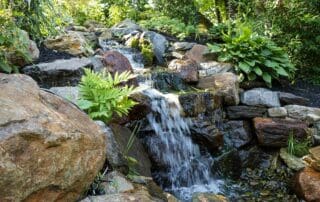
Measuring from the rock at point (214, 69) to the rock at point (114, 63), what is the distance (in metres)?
1.56

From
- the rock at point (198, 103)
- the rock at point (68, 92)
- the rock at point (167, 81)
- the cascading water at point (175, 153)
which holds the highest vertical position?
the rock at point (68, 92)

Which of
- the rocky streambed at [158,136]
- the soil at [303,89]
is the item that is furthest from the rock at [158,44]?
the soil at [303,89]

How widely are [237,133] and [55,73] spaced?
299 cm

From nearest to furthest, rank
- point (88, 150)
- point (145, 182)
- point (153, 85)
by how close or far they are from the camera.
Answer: point (88, 150) → point (145, 182) → point (153, 85)

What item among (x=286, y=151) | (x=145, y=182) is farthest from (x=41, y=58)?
(x=286, y=151)

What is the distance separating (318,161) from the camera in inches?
176

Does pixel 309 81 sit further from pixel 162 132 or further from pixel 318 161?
pixel 162 132

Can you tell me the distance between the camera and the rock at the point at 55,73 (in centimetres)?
488

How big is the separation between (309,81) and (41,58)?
5.46m

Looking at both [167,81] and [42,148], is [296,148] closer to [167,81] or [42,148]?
[167,81]

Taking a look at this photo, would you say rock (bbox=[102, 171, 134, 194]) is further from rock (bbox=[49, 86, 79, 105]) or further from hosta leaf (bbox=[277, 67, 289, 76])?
hosta leaf (bbox=[277, 67, 289, 76])

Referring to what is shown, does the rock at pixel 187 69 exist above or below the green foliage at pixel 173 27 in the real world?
below

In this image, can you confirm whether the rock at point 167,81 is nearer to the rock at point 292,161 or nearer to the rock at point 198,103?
the rock at point 198,103

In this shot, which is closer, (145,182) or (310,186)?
(145,182)
